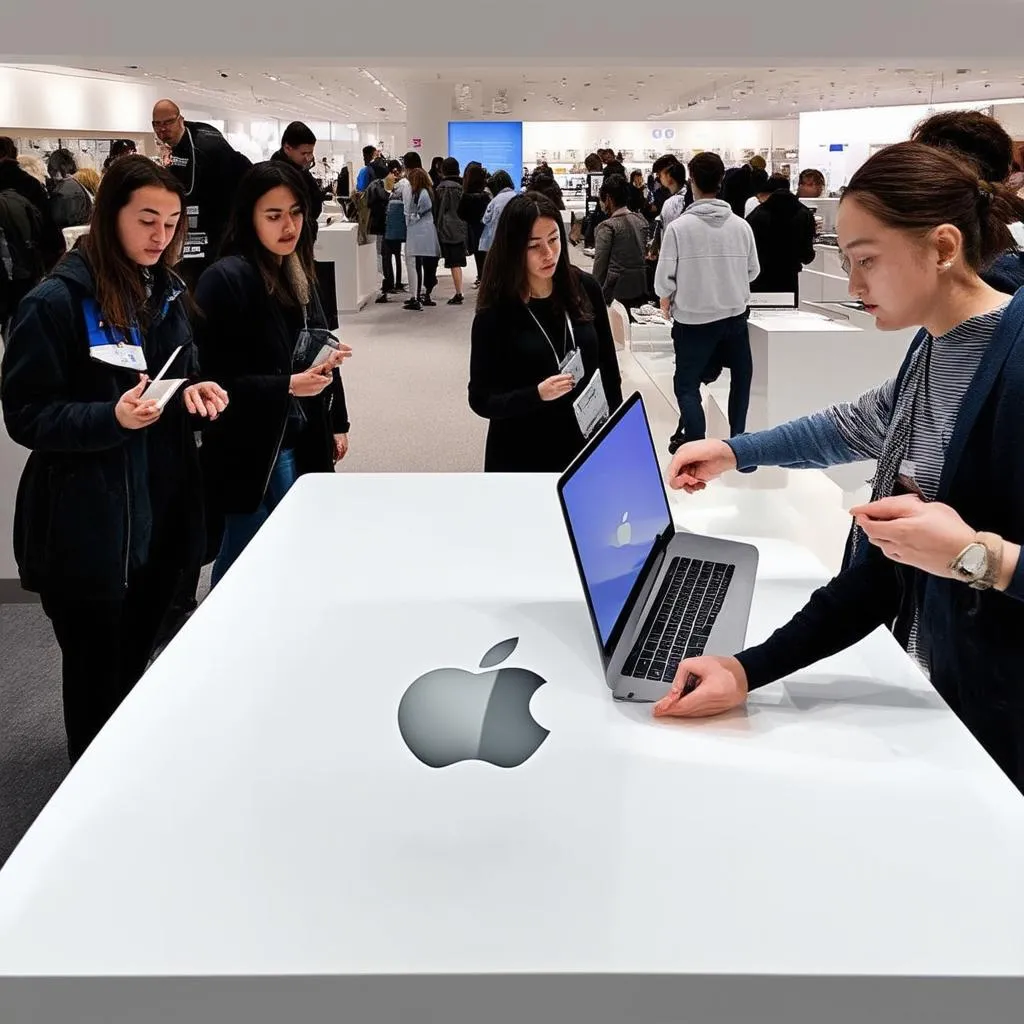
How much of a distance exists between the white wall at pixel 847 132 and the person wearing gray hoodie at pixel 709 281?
18.2 meters

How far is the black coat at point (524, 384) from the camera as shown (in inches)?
117

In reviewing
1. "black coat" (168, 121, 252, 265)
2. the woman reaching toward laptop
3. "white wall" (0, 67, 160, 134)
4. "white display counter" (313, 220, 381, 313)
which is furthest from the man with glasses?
"white wall" (0, 67, 160, 134)

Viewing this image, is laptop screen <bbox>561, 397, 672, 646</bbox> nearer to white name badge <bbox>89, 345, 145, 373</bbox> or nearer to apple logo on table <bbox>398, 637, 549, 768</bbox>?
apple logo on table <bbox>398, 637, 549, 768</bbox>

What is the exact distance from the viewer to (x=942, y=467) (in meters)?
1.41

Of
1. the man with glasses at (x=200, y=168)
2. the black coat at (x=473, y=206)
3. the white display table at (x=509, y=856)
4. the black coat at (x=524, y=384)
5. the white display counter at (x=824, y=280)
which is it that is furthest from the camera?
the black coat at (x=473, y=206)

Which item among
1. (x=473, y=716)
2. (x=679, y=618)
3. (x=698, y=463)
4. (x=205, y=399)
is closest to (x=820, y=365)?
(x=205, y=399)

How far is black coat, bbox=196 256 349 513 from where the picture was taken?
9.13 feet

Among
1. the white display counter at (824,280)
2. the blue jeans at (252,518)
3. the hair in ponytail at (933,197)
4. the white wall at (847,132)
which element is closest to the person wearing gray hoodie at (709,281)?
the white display counter at (824,280)

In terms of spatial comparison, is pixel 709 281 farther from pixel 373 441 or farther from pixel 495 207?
pixel 495 207

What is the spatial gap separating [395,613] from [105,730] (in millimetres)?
438

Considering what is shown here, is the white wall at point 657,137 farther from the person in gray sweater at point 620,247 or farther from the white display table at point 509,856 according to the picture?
the white display table at point 509,856

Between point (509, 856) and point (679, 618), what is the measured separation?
0.61 metres

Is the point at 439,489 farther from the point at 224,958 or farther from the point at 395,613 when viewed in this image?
the point at 224,958

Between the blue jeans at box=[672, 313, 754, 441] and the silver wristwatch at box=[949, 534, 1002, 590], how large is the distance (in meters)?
4.19
